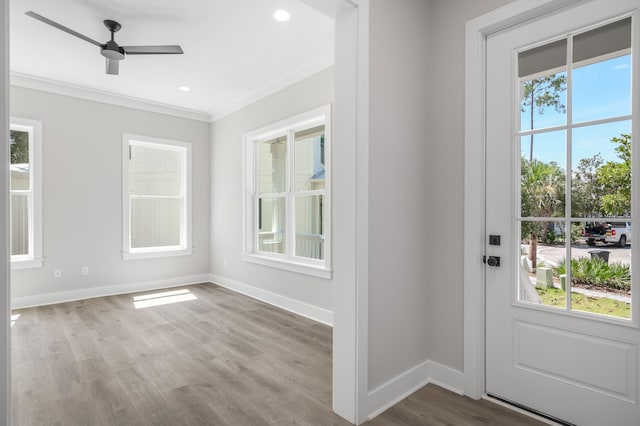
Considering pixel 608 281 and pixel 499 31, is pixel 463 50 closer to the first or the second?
pixel 499 31

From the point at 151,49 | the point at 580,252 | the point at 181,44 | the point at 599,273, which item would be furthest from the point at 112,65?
the point at 599,273

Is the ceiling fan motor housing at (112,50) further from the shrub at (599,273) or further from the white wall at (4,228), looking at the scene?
the shrub at (599,273)

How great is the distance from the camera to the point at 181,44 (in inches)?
135

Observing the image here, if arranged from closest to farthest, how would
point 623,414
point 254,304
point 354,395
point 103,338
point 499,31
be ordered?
point 623,414 < point 354,395 < point 499,31 < point 103,338 < point 254,304

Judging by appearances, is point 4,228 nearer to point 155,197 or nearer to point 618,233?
point 618,233

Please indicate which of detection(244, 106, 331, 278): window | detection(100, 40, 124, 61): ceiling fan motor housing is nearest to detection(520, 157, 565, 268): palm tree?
detection(244, 106, 331, 278): window

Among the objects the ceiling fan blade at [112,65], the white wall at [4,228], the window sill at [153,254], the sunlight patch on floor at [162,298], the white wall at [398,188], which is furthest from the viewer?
the window sill at [153,254]

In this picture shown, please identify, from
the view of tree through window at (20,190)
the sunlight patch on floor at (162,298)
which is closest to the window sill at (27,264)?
the view of tree through window at (20,190)

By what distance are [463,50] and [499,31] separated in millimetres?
217

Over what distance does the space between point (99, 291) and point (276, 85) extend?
372cm

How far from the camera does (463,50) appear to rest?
7.32ft

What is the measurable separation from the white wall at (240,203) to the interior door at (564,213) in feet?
Answer: 6.36

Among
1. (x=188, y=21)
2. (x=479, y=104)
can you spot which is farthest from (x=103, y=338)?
(x=479, y=104)

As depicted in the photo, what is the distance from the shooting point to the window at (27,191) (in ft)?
14.1
